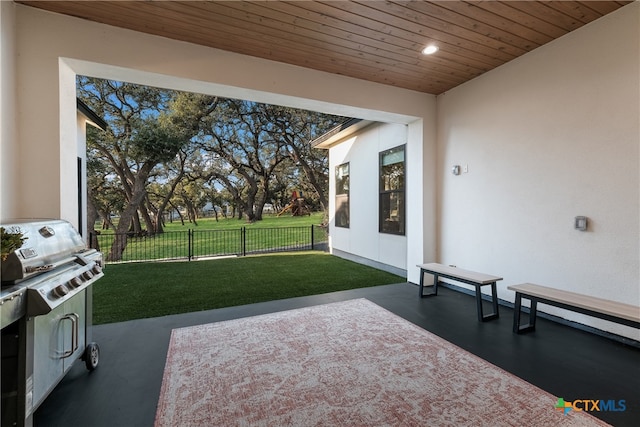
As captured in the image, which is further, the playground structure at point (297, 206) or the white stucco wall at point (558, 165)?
the playground structure at point (297, 206)

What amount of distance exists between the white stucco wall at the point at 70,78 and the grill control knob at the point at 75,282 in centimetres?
122

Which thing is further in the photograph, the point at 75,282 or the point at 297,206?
the point at 297,206

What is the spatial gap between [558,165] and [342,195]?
523cm

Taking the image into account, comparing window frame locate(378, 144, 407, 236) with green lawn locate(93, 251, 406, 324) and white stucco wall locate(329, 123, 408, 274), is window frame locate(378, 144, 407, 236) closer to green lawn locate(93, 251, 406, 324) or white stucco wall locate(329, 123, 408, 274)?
white stucco wall locate(329, 123, 408, 274)

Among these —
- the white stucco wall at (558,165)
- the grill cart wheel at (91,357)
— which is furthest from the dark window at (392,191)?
the grill cart wheel at (91,357)

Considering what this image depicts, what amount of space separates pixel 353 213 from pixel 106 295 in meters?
5.32

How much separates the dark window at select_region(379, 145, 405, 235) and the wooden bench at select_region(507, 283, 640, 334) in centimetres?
273

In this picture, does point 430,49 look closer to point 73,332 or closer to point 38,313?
point 38,313

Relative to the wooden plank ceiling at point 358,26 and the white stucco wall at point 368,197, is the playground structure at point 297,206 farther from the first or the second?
the wooden plank ceiling at point 358,26

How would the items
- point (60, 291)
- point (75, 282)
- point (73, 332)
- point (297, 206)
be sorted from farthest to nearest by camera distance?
1. point (297, 206)
2. point (73, 332)
3. point (75, 282)
4. point (60, 291)

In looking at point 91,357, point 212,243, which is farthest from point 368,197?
point 212,243

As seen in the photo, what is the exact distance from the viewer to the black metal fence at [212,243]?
9102 mm

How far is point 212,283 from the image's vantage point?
16.9 ft

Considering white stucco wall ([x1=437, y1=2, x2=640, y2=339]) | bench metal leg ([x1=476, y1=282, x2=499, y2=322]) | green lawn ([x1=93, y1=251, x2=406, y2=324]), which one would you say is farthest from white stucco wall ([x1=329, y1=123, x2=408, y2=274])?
bench metal leg ([x1=476, y1=282, x2=499, y2=322])
